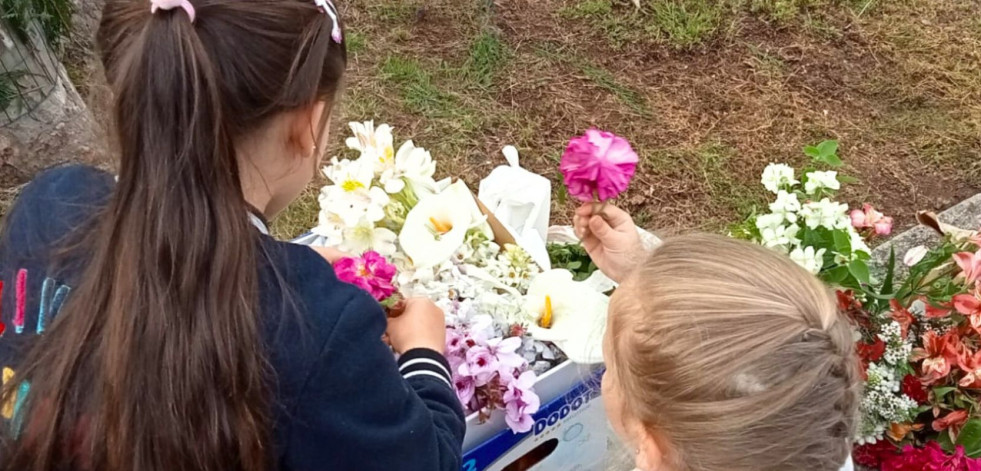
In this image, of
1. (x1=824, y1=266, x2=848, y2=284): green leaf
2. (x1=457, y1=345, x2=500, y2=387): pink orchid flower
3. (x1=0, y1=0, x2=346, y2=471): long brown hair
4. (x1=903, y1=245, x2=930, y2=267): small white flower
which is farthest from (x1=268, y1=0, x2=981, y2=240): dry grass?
(x1=0, y1=0, x2=346, y2=471): long brown hair

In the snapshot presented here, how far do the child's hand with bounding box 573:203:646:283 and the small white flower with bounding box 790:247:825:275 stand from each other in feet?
0.82

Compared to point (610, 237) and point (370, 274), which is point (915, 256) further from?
point (370, 274)

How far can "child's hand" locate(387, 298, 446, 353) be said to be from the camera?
128 cm

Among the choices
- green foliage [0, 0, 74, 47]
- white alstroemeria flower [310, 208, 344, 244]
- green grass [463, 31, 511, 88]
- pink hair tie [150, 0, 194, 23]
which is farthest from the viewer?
green grass [463, 31, 511, 88]

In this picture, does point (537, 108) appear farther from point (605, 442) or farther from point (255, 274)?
point (255, 274)

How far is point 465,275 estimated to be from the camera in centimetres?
150

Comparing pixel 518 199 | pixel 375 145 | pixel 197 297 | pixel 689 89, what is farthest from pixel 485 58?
pixel 197 297

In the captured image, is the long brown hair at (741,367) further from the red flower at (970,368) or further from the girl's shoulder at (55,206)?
the girl's shoulder at (55,206)

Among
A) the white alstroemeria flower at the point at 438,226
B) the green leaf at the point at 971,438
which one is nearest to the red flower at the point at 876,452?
the green leaf at the point at 971,438

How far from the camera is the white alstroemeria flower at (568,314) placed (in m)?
1.42

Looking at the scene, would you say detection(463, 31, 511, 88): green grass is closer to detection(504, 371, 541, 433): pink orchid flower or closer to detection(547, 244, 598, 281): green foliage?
detection(547, 244, 598, 281): green foliage

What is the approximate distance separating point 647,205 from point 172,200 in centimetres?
193

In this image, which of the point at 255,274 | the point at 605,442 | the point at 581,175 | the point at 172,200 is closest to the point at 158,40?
the point at 172,200

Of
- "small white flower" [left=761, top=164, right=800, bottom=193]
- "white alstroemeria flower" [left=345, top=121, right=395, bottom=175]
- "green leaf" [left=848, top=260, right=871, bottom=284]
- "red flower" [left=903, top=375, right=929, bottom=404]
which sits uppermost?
"white alstroemeria flower" [left=345, top=121, right=395, bottom=175]
